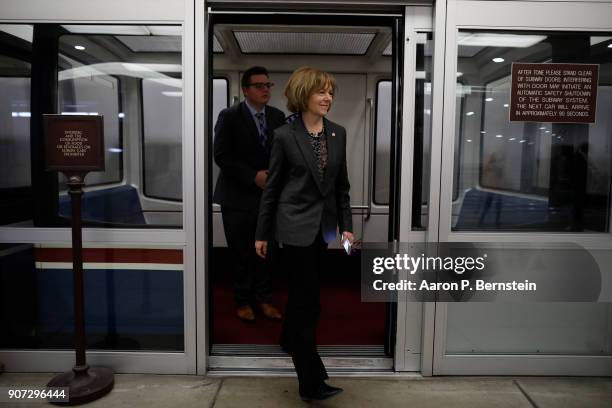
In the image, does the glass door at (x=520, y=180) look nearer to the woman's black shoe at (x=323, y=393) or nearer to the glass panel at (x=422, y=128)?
the glass panel at (x=422, y=128)

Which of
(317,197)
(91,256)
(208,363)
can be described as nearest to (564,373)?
(317,197)

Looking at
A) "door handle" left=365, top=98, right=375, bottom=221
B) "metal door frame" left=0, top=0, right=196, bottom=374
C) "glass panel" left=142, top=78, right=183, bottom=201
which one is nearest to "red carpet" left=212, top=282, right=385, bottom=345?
"metal door frame" left=0, top=0, right=196, bottom=374

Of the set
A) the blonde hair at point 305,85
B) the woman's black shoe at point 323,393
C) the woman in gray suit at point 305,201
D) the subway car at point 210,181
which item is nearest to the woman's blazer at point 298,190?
the woman in gray suit at point 305,201

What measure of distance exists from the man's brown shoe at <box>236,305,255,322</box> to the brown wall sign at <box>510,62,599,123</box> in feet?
8.33

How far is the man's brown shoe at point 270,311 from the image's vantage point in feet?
12.8

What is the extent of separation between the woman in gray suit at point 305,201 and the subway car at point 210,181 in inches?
21.6

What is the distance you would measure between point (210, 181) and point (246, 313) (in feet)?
4.62

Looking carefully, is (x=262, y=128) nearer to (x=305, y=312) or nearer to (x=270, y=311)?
(x=270, y=311)

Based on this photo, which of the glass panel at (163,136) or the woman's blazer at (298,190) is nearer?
the woman's blazer at (298,190)

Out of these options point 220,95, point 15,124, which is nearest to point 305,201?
point 15,124

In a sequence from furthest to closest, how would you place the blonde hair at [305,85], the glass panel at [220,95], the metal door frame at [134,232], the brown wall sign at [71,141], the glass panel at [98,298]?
the glass panel at [220,95], the glass panel at [98,298], the metal door frame at [134,232], the brown wall sign at [71,141], the blonde hair at [305,85]

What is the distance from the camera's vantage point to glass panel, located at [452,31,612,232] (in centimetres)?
283

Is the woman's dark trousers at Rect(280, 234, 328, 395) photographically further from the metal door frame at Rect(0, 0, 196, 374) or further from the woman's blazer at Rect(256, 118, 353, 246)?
the metal door frame at Rect(0, 0, 196, 374)

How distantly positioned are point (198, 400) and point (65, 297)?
1.14m
